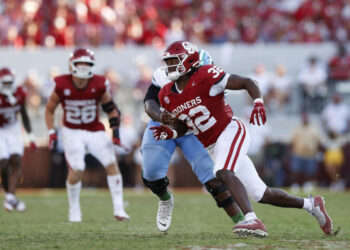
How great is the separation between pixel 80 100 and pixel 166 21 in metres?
9.84

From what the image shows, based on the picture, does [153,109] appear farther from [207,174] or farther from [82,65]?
[82,65]

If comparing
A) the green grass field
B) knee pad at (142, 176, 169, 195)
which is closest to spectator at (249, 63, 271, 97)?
the green grass field

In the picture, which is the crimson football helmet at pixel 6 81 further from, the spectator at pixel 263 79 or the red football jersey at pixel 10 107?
the spectator at pixel 263 79

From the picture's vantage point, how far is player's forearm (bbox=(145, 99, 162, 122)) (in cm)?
607

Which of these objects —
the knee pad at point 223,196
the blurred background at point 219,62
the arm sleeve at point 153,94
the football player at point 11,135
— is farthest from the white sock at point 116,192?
the blurred background at point 219,62

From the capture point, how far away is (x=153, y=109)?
242 inches

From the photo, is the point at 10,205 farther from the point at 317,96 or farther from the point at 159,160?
the point at 317,96


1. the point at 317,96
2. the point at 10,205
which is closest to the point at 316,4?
the point at 317,96

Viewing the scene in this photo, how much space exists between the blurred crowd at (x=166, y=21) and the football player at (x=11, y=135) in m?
7.03

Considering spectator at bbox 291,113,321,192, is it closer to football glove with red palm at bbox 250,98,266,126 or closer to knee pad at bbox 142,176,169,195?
knee pad at bbox 142,176,169,195

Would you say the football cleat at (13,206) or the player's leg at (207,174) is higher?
the player's leg at (207,174)

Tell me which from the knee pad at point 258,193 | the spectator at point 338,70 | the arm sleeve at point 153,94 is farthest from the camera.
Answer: the spectator at point 338,70

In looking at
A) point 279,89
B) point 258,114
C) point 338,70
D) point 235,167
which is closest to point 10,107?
point 235,167

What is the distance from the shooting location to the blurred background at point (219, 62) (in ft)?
50.8
